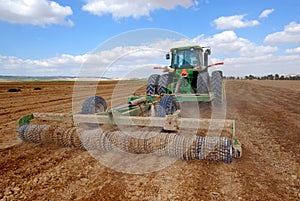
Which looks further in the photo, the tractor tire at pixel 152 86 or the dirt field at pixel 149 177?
the tractor tire at pixel 152 86

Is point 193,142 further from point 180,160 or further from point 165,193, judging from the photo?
point 165,193

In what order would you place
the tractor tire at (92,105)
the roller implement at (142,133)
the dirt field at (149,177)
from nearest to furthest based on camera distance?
the dirt field at (149,177)
the roller implement at (142,133)
the tractor tire at (92,105)

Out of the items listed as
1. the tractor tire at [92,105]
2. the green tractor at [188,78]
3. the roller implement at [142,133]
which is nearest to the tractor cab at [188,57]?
the green tractor at [188,78]

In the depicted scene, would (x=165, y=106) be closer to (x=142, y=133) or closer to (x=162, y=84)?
(x=142, y=133)

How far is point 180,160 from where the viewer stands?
137 inches

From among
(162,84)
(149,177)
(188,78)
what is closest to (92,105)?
(149,177)

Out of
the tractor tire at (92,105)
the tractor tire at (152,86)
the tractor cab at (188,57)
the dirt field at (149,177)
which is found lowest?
the dirt field at (149,177)

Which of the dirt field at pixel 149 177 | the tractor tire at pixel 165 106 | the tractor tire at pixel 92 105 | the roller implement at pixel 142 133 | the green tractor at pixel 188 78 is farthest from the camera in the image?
the green tractor at pixel 188 78

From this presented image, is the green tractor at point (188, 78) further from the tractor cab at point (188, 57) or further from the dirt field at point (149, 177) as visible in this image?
the dirt field at point (149, 177)

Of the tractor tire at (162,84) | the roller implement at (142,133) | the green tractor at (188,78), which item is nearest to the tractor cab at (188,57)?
the green tractor at (188,78)

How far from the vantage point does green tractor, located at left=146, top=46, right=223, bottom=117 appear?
7.55 metres

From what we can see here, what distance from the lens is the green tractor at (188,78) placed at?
297 inches

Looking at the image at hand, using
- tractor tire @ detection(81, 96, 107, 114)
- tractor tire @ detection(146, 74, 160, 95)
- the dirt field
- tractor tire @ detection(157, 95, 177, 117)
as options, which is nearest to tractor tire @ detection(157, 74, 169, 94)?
tractor tire @ detection(146, 74, 160, 95)

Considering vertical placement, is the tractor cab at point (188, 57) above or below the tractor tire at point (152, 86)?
above
